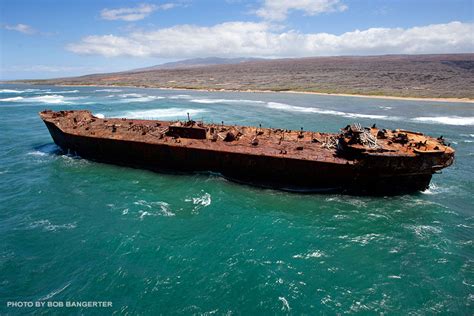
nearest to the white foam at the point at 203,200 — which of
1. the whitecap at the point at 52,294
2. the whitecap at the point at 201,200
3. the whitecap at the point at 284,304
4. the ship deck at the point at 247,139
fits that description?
the whitecap at the point at 201,200

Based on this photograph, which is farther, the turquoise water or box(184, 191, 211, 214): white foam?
box(184, 191, 211, 214): white foam

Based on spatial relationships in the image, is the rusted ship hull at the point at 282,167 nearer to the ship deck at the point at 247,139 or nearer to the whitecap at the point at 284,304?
the ship deck at the point at 247,139

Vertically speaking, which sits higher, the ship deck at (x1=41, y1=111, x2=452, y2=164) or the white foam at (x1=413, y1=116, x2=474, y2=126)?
the ship deck at (x1=41, y1=111, x2=452, y2=164)

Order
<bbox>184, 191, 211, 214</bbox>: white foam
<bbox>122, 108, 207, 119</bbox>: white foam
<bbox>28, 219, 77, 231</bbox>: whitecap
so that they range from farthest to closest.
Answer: <bbox>122, 108, 207, 119</bbox>: white foam < <bbox>184, 191, 211, 214</bbox>: white foam < <bbox>28, 219, 77, 231</bbox>: whitecap

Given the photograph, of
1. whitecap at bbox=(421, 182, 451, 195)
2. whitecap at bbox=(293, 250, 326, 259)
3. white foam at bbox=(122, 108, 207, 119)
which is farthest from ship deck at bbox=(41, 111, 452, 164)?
white foam at bbox=(122, 108, 207, 119)

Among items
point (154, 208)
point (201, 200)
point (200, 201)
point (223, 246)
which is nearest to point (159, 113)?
point (201, 200)

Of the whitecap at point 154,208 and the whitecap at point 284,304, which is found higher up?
the whitecap at point 154,208

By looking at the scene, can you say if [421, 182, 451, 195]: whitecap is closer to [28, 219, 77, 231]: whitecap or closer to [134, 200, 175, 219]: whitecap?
[134, 200, 175, 219]: whitecap
